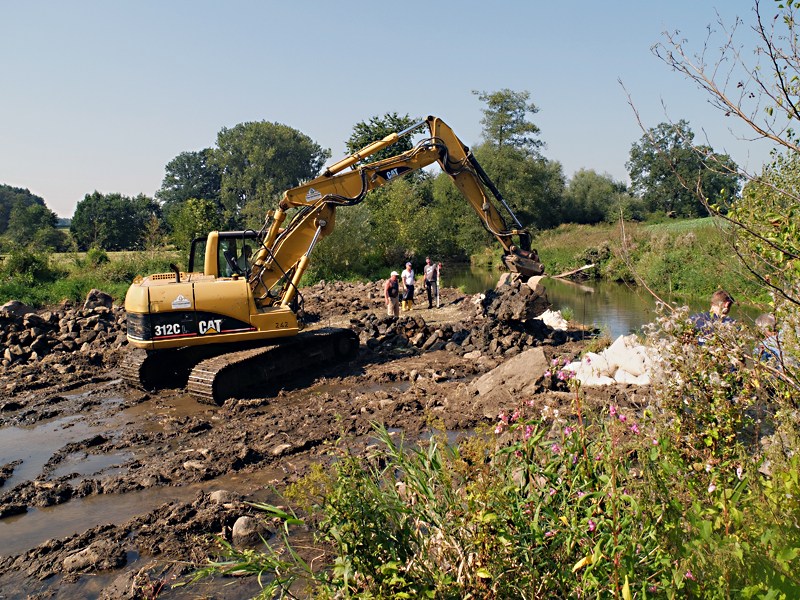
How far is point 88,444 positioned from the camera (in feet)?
26.0

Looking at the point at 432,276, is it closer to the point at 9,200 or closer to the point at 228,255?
the point at 228,255

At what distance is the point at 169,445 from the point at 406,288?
11.3m

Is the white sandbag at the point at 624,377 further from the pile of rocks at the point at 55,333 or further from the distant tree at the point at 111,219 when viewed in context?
the distant tree at the point at 111,219

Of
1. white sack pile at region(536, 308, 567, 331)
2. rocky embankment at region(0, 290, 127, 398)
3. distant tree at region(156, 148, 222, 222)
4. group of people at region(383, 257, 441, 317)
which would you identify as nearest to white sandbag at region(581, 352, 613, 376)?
white sack pile at region(536, 308, 567, 331)

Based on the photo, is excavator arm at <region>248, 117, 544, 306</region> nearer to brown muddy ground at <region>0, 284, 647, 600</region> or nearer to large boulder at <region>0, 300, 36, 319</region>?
Result: brown muddy ground at <region>0, 284, 647, 600</region>

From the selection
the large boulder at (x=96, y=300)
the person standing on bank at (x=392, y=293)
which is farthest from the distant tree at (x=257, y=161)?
the person standing on bank at (x=392, y=293)

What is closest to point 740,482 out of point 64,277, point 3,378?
point 3,378

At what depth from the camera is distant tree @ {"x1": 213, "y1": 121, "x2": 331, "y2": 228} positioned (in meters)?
73.9

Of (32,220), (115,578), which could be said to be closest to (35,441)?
(115,578)

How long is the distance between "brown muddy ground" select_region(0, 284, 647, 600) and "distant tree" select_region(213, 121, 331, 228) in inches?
2500

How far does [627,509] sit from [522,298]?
34.1 ft

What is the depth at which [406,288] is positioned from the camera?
Answer: 1834 cm

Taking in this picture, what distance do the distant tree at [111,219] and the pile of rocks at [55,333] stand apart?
1787 inches

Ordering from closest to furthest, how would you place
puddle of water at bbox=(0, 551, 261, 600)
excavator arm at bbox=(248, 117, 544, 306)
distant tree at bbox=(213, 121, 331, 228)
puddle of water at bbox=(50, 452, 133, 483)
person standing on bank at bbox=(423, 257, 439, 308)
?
1. puddle of water at bbox=(0, 551, 261, 600)
2. puddle of water at bbox=(50, 452, 133, 483)
3. excavator arm at bbox=(248, 117, 544, 306)
4. person standing on bank at bbox=(423, 257, 439, 308)
5. distant tree at bbox=(213, 121, 331, 228)
